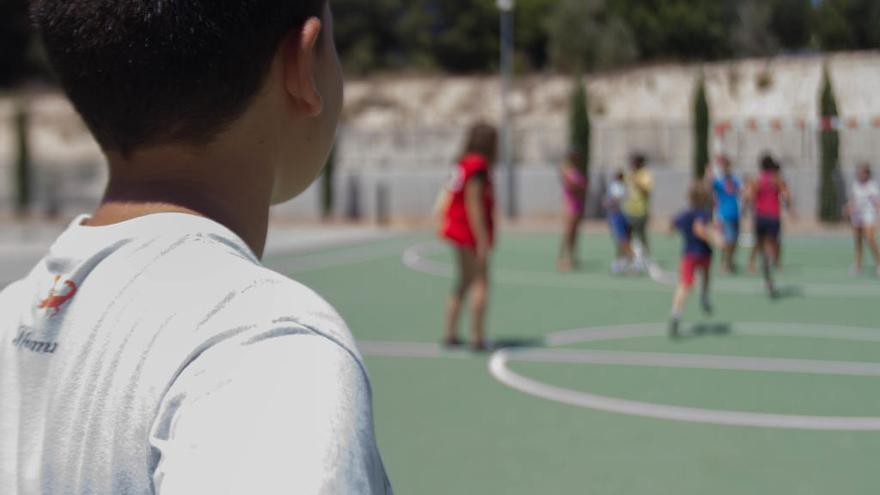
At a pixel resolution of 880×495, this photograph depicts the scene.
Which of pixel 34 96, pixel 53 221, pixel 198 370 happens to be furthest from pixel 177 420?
pixel 34 96

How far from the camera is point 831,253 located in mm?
20688

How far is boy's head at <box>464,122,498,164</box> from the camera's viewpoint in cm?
988

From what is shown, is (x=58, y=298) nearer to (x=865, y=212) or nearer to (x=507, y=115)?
(x=865, y=212)

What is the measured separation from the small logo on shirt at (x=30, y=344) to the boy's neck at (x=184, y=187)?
0.43ft

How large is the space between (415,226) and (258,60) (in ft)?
98.1

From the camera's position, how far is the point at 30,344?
1.12 m

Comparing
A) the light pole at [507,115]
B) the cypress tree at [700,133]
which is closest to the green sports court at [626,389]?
the light pole at [507,115]

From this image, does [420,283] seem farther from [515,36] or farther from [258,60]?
[515,36]

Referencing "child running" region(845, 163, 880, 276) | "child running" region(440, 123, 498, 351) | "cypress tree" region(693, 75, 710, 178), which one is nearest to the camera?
"child running" region(440, 123, 498, 351)

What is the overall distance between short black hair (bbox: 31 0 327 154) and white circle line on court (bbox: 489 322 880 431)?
21.4 feet

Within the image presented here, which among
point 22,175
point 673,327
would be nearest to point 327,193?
point 22,175

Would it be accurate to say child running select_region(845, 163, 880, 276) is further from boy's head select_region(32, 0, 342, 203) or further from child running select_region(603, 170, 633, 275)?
boy's head select_region(32, 0, 342, 203)

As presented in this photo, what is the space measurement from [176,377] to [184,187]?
27 centimetres

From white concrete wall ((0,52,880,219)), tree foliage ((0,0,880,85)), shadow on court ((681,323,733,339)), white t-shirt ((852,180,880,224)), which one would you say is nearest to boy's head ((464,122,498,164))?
shadow on court ((681,323,733,339))
